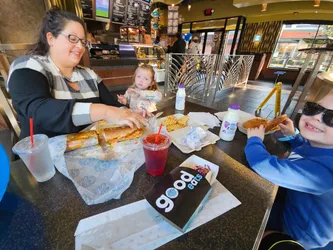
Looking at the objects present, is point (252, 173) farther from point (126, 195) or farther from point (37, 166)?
point (37, 166)

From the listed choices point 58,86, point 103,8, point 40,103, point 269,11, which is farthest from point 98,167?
point 269,11

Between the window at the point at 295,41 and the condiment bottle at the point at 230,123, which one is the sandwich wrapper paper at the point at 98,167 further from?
the window at the point at 295,41

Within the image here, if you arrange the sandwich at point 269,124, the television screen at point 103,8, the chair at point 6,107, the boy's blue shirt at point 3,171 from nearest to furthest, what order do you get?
the boy's blue shirt at point 3,171, the sandwich at point 269,124, the chair at point 6,107, the television screen at point 103,8

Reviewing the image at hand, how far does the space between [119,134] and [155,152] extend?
30 centimetres

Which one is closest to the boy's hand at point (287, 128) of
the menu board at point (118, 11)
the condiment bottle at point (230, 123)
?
the condiment bottle at point (230, 123)

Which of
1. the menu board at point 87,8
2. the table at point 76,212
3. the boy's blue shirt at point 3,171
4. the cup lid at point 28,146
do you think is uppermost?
the menu board at point 87,8

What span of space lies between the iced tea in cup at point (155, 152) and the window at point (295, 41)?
11169 mm

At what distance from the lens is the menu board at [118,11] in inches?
164

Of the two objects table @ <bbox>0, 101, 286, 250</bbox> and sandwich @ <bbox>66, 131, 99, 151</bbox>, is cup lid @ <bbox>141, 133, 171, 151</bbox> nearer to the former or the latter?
table @ <bbox>0, 101, 286, 250</bbox>

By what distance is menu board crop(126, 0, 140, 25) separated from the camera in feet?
14.8

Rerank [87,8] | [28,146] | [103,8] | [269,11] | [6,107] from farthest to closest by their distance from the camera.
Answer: [269,11], [103,8], [87,8], [6,107], [28,146]

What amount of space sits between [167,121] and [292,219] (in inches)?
36.4

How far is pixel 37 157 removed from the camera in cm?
60

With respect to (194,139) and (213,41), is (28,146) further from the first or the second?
(213,41)
